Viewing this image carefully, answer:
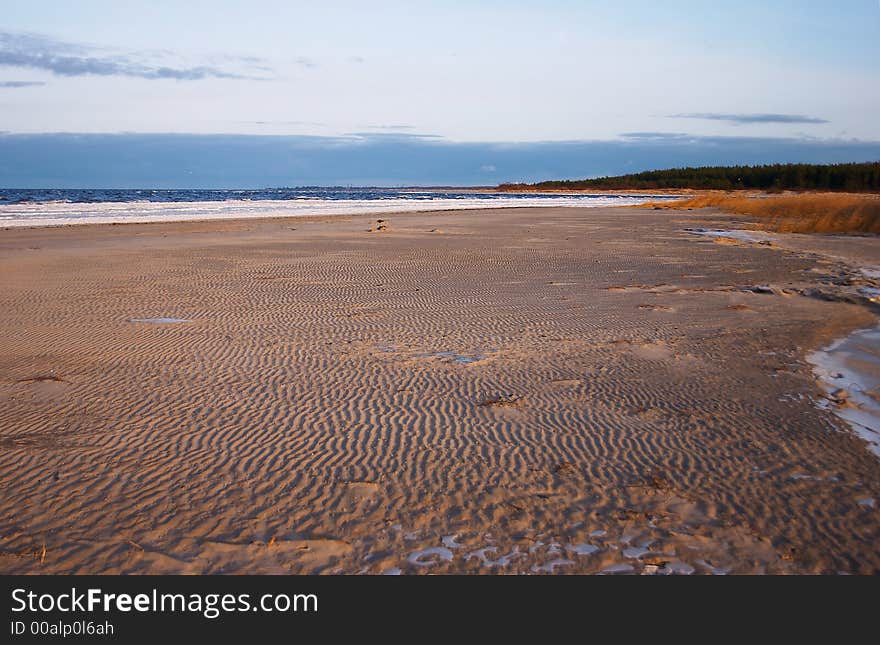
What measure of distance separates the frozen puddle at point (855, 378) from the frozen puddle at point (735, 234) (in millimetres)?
15145

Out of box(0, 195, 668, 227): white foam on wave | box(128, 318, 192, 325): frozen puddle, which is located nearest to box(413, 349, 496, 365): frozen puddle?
box(128, 318, 192, 325): frozen puddle

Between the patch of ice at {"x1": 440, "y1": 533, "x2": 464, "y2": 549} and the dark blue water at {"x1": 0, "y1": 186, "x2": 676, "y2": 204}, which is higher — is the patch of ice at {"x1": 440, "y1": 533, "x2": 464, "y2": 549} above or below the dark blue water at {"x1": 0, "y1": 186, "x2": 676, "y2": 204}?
below

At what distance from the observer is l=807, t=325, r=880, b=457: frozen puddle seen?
6.46m

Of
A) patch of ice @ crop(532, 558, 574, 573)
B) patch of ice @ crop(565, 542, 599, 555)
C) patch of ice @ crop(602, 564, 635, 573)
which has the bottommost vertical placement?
patch of ice @ crop(532, 558, 574, 573)

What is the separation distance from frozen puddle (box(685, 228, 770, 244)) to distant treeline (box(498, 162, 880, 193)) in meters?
45.1

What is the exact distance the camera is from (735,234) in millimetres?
27125

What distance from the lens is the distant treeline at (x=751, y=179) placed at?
6875 cm

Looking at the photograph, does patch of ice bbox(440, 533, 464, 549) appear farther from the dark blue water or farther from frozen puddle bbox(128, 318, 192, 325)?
the dark blue water
